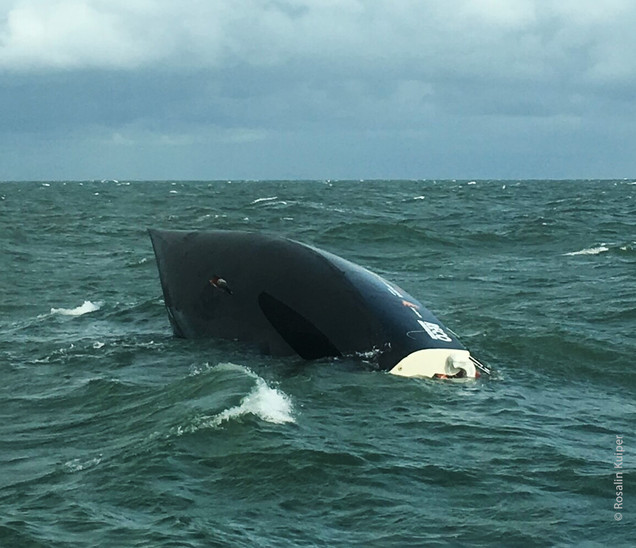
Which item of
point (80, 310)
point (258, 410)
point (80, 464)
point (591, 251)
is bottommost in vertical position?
point (80, 464)

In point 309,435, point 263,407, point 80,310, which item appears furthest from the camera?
point 80,310

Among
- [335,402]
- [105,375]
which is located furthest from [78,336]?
[335,402]

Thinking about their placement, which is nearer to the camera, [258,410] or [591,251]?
[258,410]

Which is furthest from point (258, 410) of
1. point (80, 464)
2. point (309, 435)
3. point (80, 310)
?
point (80, 310)

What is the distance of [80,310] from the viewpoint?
22.9 metres

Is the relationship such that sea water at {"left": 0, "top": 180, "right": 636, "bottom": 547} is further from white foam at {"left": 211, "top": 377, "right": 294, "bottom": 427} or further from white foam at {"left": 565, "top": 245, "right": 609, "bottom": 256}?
white foam at {"left": 565, "top": 245, "right": 609, "bottom": 256}

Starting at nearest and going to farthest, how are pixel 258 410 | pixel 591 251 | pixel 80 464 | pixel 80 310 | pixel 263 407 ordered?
pixel 80 464 → pixel 258 410 → pixel 263 407 → pixel 80 310 → pixel 591 251

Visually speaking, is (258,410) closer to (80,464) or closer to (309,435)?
(309,435)

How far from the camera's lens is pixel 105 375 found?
52.2 ft

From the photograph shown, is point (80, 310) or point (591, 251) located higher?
point (591, 251)

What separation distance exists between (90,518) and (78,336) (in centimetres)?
1076

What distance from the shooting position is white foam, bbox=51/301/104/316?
22641mm

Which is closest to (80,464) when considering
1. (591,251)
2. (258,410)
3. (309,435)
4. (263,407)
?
(258,410)

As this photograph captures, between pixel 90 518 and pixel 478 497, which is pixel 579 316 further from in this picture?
pixel 90 518
